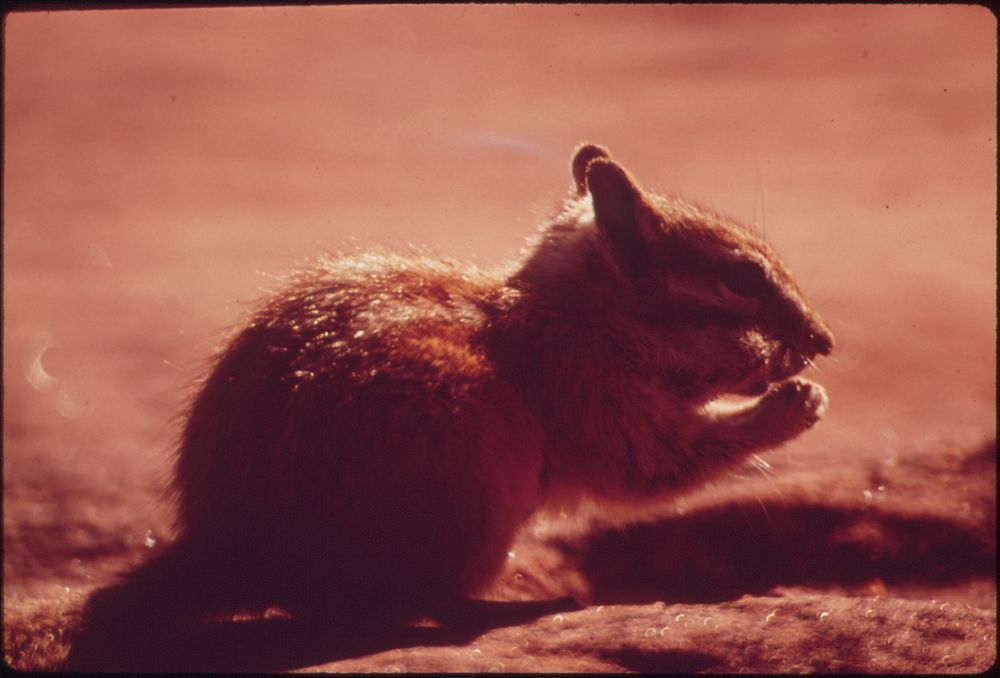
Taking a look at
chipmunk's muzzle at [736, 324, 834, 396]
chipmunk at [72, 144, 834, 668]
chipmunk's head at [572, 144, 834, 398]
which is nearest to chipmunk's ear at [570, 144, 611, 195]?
chipmunk at [72, 144, 834, 668]

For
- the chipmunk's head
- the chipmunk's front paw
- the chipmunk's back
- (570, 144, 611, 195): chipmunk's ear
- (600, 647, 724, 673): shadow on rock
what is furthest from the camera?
(570, 144, 611, 195): chipmunk's ear

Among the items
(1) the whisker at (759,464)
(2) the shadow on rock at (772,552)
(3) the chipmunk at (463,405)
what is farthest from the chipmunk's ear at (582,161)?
(2) the shadow on rock at (772,552)

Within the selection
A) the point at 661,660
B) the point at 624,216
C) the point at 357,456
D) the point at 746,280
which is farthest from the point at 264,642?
the point at 746,280

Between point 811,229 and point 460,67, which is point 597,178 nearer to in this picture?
point 811,229

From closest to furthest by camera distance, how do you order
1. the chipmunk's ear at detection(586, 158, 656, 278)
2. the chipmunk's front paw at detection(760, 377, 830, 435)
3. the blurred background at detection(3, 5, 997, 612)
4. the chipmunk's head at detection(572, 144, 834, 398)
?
1. the chipmunk's ear at detection(586, 158, 656, 278)
2. the chipmunk's head at detection(572, 144, 834, 398)
3. the chipmunk's front paw at detection(760, 377, 830, 435)
4. the blurred background at detection(3, 5, 997, 612)

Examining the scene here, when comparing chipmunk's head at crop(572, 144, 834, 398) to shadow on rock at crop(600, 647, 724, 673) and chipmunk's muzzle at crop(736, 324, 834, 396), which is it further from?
shadow on rock at crop(600, 647, 724, 673)

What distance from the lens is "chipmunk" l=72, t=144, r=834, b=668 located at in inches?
168

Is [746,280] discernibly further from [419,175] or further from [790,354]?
[419,175]

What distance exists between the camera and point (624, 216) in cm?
523

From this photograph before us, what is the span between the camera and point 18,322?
37.0 ft

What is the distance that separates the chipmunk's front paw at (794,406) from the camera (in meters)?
5.49

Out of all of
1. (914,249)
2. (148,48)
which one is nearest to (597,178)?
(914,249)

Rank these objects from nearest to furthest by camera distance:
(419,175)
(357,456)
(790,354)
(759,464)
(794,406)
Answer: (357,456) → (790,354) → (794,406) → (759,464) → (419,175)

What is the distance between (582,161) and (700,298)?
1.14 metres
